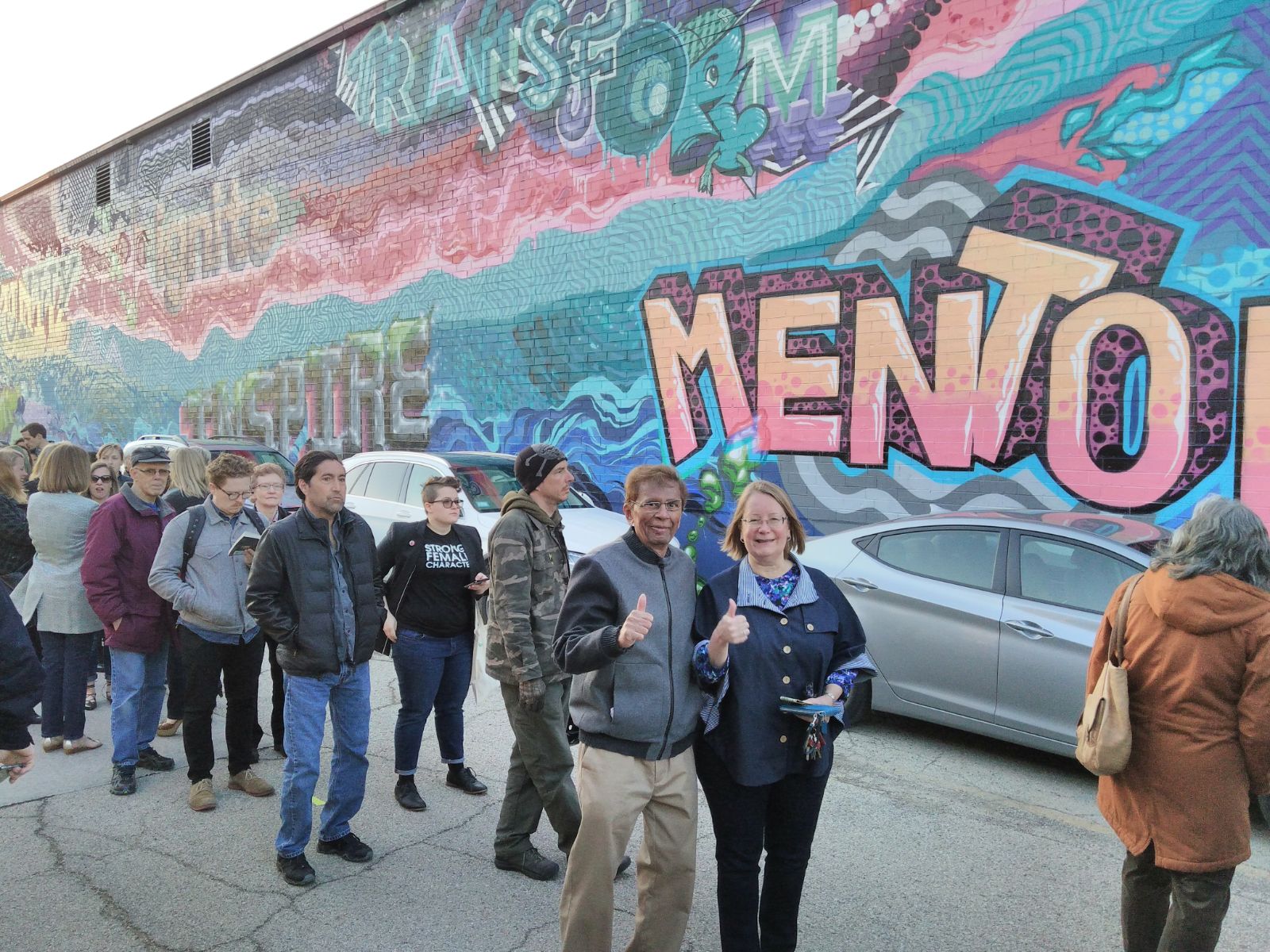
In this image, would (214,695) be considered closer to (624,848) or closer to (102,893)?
(102,893)

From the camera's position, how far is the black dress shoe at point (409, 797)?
16.0 feet

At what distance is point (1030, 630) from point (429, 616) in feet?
11.0

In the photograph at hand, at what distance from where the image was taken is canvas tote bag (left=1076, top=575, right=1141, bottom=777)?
9.50ft

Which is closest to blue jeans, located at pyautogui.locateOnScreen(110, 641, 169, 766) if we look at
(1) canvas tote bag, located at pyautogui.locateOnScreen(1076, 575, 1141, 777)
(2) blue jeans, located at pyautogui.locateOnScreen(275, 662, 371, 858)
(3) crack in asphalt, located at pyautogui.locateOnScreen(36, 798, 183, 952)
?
(3) crack in asphalt, located at pyautogui.locateOnScreen(36, 798, 183, 952)

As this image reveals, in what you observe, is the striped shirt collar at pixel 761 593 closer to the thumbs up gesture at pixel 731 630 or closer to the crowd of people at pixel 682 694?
the crowd of people at pixel 682 694

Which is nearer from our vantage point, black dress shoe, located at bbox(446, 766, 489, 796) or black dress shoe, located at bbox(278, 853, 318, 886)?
black dress shoe, located at bbox(278, 853, 318, 886)

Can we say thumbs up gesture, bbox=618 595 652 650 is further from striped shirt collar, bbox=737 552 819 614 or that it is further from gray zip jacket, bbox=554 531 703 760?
striped shirt collar, bbox=737 552 819 614

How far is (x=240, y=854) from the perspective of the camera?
4.32 metres

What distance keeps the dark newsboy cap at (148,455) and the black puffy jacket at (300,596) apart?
5.75 feet

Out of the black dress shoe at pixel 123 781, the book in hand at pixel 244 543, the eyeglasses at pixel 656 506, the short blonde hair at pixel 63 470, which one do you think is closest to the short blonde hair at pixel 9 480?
the short blonde hair at pixel 63 470

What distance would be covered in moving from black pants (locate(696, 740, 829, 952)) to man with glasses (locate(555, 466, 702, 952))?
0.10 meters

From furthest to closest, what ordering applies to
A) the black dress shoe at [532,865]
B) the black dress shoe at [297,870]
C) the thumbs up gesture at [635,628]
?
the black dress shoe at [532,865] → the black dress shoe at [297,870] → the thumbs up gesture at [635,628]

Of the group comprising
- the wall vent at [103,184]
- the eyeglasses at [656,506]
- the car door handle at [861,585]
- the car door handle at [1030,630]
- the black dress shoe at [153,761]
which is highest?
the wall vent at [103,184]

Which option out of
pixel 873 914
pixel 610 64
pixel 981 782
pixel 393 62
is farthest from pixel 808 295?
pixel 393 62
